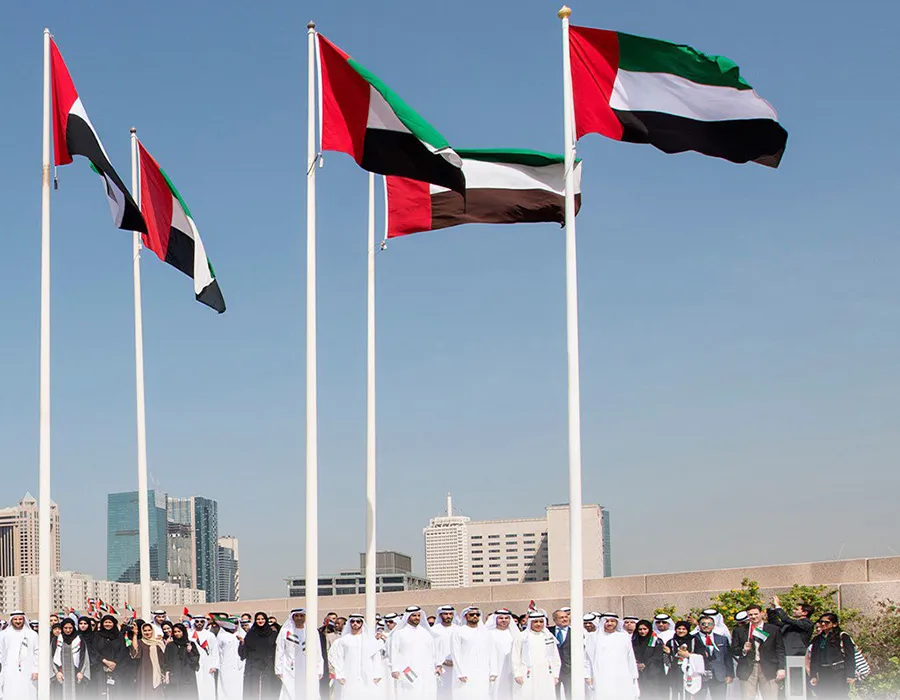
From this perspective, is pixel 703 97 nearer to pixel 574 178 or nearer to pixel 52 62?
pixel 574 178

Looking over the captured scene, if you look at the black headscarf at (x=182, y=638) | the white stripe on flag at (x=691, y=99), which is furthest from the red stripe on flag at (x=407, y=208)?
the black headscarf at (x=182, y=638)

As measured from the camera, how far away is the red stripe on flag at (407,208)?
17344mm

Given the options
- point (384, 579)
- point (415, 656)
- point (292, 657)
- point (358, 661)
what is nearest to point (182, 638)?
point (292, 657)

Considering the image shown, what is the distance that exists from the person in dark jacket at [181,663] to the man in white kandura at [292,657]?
1786mm

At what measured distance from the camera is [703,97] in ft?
48.1

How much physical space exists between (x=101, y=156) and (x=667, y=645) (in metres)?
11.0

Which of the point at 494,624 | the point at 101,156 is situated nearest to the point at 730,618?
the point at 494,624

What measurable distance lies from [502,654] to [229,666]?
23.9 feet

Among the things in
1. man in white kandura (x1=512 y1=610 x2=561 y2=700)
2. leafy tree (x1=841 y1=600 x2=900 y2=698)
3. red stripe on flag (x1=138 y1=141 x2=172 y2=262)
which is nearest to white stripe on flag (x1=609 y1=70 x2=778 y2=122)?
red stripe on flag (x1=138 y1=141 x2=172 y2=262)

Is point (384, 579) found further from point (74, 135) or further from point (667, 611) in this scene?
point (74, 135)

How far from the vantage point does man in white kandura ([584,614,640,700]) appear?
65.1ft

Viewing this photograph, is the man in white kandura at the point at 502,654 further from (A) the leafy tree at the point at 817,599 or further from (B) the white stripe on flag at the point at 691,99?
(B) the white stripe on flag at the point at 691,99

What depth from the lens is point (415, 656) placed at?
20.1 meters

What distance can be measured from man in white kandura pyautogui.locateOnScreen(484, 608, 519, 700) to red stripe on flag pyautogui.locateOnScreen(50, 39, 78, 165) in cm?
917
